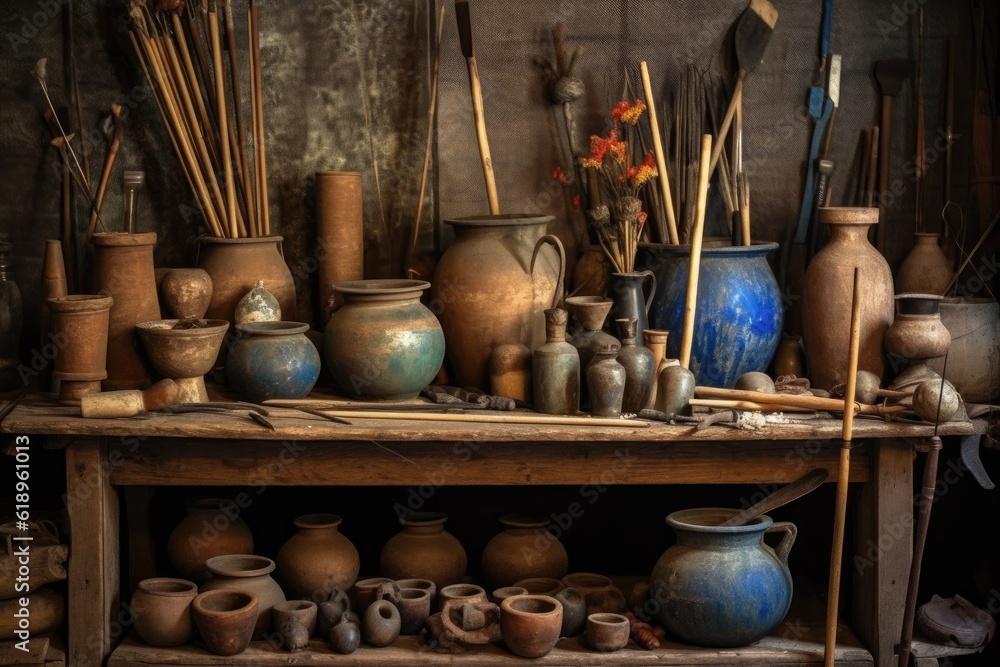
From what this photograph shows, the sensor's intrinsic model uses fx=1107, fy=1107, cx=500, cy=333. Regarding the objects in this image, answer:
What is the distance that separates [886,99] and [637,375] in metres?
1.62

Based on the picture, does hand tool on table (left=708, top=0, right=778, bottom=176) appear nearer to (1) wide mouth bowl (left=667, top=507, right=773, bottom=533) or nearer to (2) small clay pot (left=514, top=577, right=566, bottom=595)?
(1) wide mouth bowl (left=667, top=507, right=773, bottom=533)

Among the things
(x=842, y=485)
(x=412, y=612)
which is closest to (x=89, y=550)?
(x=412, y=612)

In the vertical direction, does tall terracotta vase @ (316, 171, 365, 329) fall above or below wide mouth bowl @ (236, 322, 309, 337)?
above

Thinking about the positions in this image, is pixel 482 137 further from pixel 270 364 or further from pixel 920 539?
pixel 920 539

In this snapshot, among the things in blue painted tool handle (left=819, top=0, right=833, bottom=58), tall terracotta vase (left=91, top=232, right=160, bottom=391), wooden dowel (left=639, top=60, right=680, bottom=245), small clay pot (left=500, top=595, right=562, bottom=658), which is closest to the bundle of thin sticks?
tall terracotta vase (left=91, top=232, right=160, bottom=391)

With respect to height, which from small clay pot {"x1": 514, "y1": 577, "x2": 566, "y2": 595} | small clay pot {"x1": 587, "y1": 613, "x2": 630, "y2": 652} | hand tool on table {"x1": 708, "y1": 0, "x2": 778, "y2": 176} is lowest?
small clay pot {"x1": 587, "y1": 613, "x2": 630, "y2": 652}

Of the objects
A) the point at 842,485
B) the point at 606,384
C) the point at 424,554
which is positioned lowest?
the point at 424,554

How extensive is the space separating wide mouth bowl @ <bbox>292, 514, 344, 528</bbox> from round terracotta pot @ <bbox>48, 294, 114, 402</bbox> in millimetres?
822

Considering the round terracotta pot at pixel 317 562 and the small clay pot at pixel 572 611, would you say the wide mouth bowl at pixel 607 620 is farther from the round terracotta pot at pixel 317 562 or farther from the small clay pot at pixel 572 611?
the round terracotta pot at pixel 317 562

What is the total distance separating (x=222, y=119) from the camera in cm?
407

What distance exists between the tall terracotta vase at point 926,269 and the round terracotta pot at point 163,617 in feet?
9.31

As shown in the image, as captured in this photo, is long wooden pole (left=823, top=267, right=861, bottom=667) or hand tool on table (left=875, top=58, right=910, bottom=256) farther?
hand tool on table (left=875, top=58, right=910, bottom=256)

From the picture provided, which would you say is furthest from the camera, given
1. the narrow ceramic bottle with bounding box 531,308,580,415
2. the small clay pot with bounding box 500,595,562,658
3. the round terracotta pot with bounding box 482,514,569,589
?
the round terracotta pot with bounding box 482,514,569,589

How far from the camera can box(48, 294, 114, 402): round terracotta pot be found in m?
3.58
